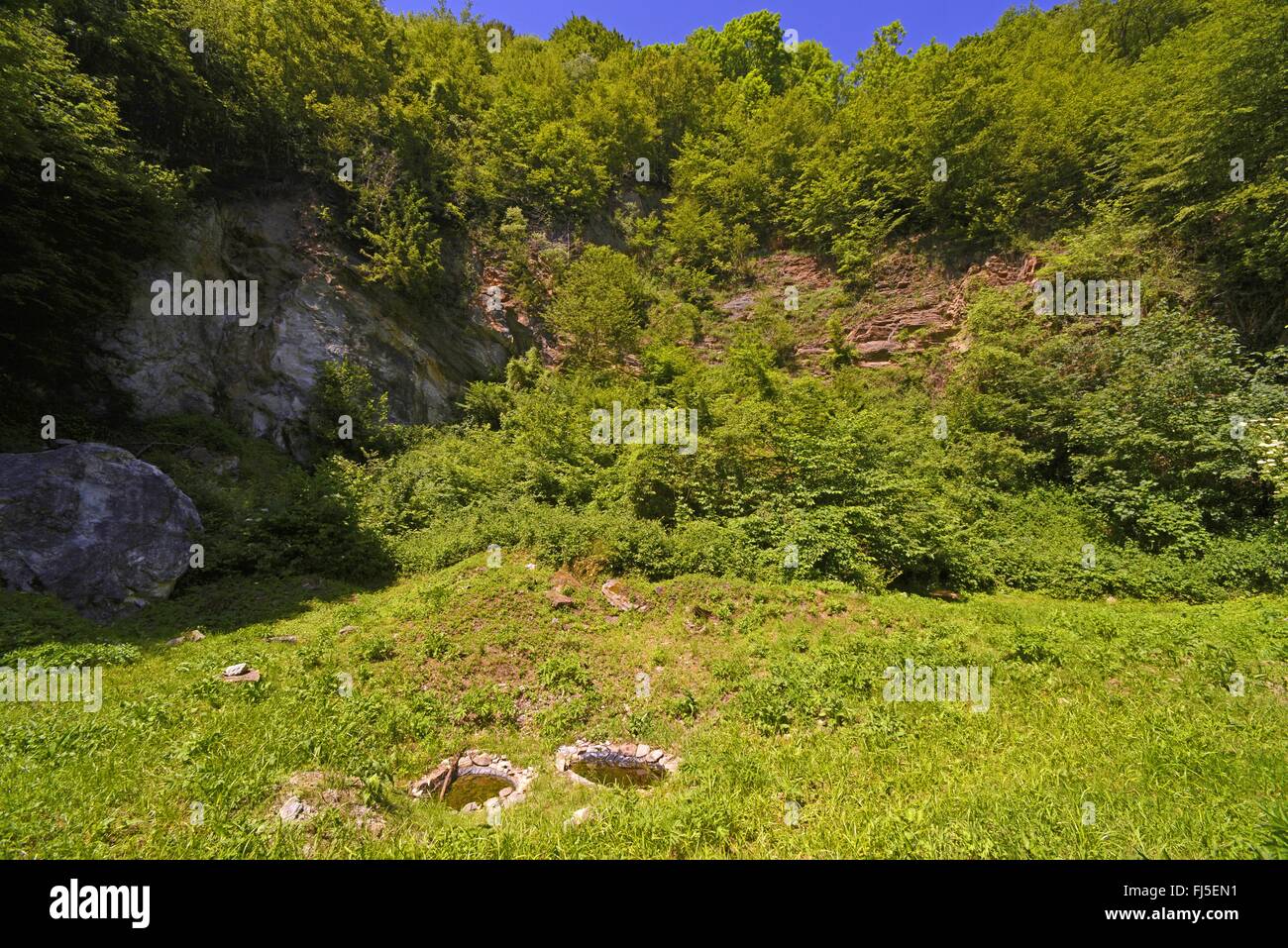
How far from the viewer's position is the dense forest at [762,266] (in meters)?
10.8

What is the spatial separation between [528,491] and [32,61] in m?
14.4

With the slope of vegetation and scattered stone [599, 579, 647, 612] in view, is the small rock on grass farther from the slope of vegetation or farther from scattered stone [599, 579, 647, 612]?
scattered stone [599, 579, 647, 612]

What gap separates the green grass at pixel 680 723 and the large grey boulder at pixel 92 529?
28.4 inches

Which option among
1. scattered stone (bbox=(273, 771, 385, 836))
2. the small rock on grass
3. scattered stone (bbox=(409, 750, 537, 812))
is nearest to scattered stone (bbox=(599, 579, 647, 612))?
scattered stone (bbox=(409, 750, 537, 812))

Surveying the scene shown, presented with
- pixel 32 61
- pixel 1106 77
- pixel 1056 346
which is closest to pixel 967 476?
pixel 1056 346

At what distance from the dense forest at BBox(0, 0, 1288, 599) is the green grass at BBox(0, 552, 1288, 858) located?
2070 millimetres

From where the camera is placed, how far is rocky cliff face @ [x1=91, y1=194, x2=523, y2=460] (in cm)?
1389

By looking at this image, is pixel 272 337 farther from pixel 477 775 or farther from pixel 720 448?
pixel 477 775

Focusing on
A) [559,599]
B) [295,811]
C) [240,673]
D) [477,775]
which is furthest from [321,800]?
[559,599]

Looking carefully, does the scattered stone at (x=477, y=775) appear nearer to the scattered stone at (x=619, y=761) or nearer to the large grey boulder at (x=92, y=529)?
the scattered stone at (x=619, y=761)

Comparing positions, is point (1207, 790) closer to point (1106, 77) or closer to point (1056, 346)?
point (1056, 346)

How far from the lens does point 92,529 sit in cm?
887

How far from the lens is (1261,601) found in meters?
8.69

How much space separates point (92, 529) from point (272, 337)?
967cm
